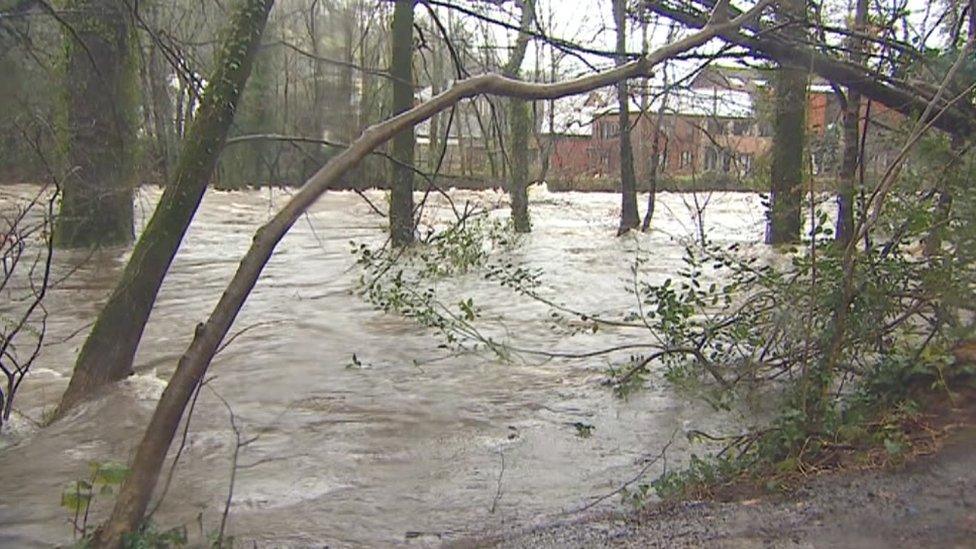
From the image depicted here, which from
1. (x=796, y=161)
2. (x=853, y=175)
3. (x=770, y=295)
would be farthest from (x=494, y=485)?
(x=796, y=161)

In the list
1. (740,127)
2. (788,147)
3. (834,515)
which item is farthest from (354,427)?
(740,127)

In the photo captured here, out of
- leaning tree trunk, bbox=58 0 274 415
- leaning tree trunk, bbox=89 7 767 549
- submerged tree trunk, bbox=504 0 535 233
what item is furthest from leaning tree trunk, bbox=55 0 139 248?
submerged tree trunk, bbox=504 0 535 233

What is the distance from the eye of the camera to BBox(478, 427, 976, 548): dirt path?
356 cm

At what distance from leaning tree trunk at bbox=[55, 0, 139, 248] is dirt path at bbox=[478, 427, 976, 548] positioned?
602 centimetres

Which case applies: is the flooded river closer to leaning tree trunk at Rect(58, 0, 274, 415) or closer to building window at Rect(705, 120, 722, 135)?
leaning tree trunk at Rect(58, 0, 274, 415)

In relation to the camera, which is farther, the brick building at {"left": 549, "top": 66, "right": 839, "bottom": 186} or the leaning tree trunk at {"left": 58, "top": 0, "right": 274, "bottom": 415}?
the brick building at {"left": 549, "top": 66, "right": 839, "bottom": 186}

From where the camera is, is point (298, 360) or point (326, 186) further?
point (298, 360)

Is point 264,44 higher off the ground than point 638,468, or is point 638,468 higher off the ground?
point 264,44

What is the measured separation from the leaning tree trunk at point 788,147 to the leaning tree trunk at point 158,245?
4305 millimetres

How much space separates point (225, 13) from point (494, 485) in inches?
196

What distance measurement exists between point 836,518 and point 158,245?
523 centimetres

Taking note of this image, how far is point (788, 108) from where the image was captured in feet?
38.4

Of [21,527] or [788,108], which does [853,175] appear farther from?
[21,527]

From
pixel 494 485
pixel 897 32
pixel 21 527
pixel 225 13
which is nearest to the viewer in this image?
pixel 21 527
